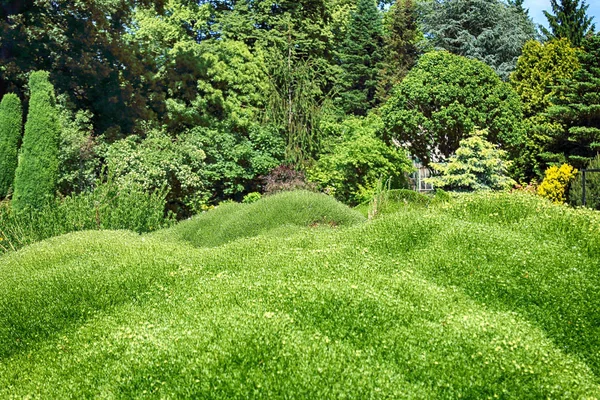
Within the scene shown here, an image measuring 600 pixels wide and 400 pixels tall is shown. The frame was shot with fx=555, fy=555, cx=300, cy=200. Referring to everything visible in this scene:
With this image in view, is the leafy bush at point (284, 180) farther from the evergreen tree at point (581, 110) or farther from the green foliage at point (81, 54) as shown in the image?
the evergreen tree at point (581, 110)

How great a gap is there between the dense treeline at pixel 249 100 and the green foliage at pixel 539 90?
0.05 m

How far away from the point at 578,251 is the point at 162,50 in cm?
2005

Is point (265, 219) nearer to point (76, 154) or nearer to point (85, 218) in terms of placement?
point (85, 218)

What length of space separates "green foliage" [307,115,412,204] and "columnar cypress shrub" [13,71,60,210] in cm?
997

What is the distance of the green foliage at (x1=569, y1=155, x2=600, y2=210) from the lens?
644 inches

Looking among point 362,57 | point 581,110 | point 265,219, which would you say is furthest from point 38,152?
point 362,57

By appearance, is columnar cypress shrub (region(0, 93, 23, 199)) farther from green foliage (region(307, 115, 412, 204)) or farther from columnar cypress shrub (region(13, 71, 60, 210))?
green foliage (region(307, 115, 412, 204))

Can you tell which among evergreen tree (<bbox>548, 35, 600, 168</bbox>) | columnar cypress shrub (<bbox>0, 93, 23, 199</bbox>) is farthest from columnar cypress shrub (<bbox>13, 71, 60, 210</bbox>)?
evergreen tree (<bbox>548, 35, 600, 168</bbox>)

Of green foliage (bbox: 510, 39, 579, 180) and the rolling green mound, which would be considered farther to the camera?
green foliage (bbox: 510, 39, 579, 180)

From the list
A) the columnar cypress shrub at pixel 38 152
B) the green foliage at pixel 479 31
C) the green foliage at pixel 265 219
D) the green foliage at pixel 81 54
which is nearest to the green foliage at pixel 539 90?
the green foliage at pixel 479 31

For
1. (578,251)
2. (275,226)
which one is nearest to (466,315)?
(578,251)

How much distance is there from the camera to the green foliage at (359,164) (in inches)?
813

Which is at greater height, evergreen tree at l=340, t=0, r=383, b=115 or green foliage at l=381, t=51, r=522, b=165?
evergreen tree at l=340, t=0, r=383, b=115

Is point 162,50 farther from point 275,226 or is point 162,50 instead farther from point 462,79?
point 275,226
